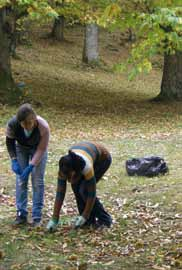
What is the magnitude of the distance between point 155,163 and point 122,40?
2843cm

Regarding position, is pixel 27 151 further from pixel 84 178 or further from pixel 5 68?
pixel 5 68

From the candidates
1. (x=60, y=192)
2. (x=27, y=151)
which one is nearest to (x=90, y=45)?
(x=27, y=151)

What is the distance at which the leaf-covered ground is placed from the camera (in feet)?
19.4

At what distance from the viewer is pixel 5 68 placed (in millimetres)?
17938

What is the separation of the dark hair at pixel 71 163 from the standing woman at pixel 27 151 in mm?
429

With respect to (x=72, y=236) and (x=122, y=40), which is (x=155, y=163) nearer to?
(x=72, y=236)

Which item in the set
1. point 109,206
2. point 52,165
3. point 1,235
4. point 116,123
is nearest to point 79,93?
point 116,123

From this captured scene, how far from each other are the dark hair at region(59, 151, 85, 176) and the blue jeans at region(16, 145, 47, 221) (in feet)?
1.58

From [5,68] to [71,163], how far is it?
12.4 meters

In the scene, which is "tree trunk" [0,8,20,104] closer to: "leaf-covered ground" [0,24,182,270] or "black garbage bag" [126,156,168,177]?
"leaf-covered ground" [0,24,182,270]

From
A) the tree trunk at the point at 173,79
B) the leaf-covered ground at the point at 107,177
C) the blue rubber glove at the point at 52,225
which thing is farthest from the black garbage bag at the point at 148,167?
the tree trunk at the point at 173,79

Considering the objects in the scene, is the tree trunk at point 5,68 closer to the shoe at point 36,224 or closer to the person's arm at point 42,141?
the shoe at point 36,224

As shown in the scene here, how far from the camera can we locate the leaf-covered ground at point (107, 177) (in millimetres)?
5922

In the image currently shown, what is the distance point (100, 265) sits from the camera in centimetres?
558
